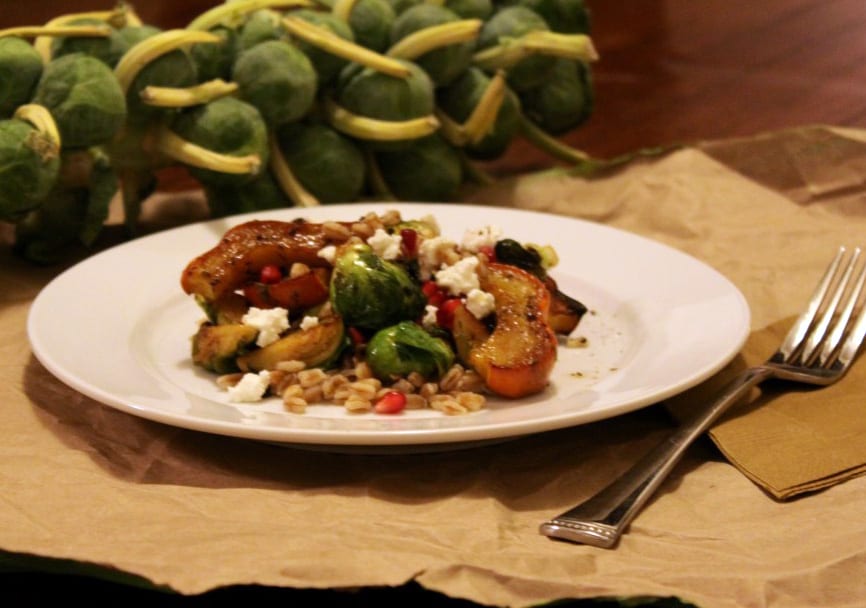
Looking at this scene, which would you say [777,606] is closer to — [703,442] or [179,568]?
[703,442]

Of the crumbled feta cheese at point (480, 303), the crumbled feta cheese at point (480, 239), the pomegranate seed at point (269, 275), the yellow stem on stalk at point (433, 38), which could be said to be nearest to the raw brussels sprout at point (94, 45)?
the yellow stem on stalk at point (433, 38)

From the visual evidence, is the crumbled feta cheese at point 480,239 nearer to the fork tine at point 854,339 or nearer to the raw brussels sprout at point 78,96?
the fork tine at point 854,339

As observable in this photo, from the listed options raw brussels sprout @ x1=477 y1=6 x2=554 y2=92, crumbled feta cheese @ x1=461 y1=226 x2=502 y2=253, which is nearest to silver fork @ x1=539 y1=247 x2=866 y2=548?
crumbled feta cheese @ x1=461 y1=226 x2=502 y2=253

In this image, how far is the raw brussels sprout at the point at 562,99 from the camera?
235 centimetres

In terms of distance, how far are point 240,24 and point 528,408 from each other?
1.10m

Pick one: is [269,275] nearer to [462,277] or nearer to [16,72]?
[462,277]

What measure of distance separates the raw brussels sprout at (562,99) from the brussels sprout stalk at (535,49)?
151 mm

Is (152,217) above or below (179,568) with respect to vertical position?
below

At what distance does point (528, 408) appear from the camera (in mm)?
1188

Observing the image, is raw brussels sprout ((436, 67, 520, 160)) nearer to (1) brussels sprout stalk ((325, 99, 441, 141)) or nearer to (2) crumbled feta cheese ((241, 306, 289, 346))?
(1) brussels sprout stalk ((325, 99, 441, 141))

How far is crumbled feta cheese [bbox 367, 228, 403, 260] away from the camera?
1.39 metres

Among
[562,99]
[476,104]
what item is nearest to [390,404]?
[476,104]

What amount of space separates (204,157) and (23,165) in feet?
1.02

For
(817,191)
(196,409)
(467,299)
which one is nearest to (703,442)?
(467,299)
